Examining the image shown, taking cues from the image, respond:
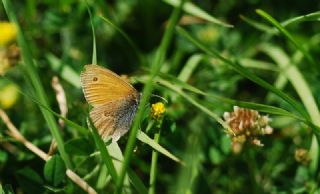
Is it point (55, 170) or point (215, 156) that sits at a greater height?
point (215, 156)

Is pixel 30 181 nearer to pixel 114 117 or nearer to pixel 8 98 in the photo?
pixel 114 117

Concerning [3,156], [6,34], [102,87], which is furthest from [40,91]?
[6,34]

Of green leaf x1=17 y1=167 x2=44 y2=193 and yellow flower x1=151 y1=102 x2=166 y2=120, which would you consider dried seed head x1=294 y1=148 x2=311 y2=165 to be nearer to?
yellow flower x1=151 y1=102 x2=166 y2=120

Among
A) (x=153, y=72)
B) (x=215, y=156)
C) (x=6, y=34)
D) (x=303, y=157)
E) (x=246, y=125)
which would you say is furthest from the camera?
Answer: (x=6, y=34)

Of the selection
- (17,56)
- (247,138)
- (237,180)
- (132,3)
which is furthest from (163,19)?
(247,138)

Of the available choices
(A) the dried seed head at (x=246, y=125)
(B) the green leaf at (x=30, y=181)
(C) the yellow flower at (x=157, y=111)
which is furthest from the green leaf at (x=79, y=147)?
(A) the dried seed head at (x=246, y=125)

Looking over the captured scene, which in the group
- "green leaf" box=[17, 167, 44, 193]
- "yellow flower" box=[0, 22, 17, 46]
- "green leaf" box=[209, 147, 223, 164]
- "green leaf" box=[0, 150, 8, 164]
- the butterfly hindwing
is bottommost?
"green leaf" box=[17, 167, 44, 193]

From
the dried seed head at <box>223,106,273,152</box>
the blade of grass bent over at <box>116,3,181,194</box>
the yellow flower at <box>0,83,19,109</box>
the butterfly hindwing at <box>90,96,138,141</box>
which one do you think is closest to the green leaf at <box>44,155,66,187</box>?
the butterfly hindwing at <box>90,96,138,141</box>
